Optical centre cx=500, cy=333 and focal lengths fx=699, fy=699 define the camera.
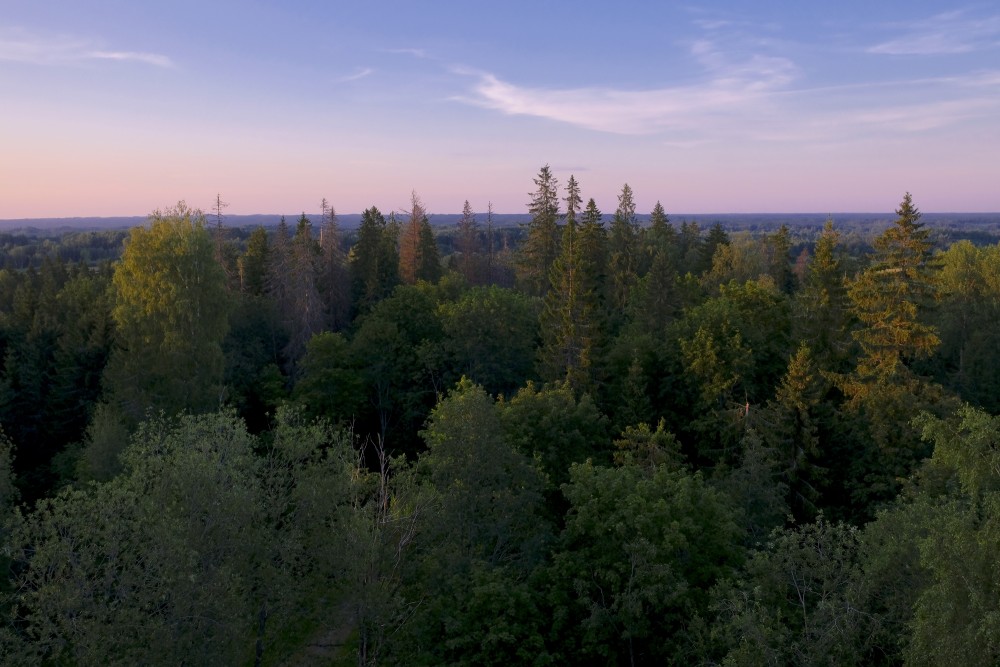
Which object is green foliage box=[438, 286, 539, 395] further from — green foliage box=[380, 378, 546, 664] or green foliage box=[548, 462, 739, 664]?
green foliage box=[548, 462, 739, 664]

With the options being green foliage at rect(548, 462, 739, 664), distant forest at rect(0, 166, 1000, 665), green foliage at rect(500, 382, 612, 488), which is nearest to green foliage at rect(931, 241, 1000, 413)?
distant forest at rect(0, 166, 1000, 665)

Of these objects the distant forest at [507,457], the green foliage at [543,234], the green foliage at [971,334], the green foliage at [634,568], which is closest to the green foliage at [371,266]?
the distant forest at [507,457]

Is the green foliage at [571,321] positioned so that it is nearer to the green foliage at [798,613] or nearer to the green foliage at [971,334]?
the green foliage at [971,334]

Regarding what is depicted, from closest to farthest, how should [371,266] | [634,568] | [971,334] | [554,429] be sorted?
[634,568]
[554,429]
[971,334]
[371,266]

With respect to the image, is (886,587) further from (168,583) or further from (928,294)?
(928,294)

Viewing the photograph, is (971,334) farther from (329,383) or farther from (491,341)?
(329,383)

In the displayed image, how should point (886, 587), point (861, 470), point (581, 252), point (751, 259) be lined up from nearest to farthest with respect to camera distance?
1. point (886, 587)
2. point (861, 470)
3. point (581, 252)
4. point (751, 259)

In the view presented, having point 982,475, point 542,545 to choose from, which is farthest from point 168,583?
point 982,475

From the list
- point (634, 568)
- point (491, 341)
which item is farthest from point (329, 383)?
point (634, 568)
